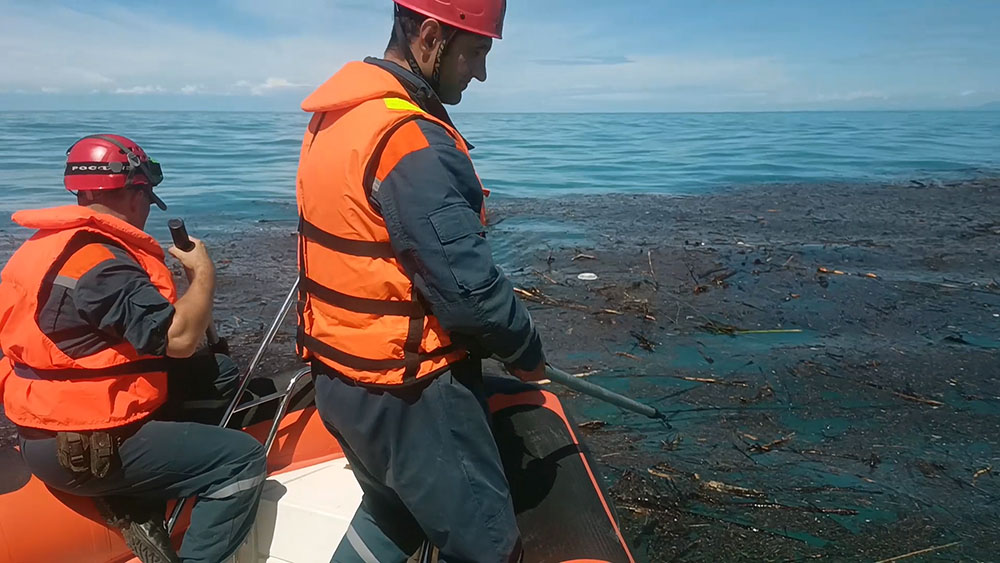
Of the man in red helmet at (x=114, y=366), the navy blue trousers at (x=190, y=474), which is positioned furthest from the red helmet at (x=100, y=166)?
the navy blue trousers at (x=190, y=474)

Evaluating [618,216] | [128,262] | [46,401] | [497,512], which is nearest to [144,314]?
[128,262]

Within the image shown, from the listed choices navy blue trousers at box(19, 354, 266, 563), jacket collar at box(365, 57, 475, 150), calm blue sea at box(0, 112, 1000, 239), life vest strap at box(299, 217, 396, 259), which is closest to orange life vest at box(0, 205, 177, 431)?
navy blue trousers at box(19, 354, 266, 563)

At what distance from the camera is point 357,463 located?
230 cm

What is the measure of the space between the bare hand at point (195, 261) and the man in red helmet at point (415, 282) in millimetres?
868

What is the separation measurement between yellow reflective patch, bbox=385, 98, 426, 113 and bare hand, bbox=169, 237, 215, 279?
4.38 feet

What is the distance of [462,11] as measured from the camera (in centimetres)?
192

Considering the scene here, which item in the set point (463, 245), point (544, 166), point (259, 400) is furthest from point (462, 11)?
point (544, 166)

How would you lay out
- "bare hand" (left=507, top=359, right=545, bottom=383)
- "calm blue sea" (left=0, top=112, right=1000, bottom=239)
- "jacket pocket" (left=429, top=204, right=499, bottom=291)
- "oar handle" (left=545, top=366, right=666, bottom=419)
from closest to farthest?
"jacket pocket" (left=429, top=204, right=499, bottom=291)
"bare hand" (left=507, top=359, right=545, bottom=383)
"oar handle" (left=545, top=366, right=666, bottom=419)
"calm blue sea" (left=0, top=112, right=1000, bottom=239)

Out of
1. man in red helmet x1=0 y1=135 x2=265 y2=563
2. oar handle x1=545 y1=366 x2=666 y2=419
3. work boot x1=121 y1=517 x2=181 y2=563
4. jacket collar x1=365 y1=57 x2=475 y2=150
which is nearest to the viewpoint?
jacket collar x1=365 y1=57 x2=475 y2=150

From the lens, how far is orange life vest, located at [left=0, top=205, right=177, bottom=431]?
243 centimetres

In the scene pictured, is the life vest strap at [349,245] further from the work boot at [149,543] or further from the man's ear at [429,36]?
the work boot at [149,543]

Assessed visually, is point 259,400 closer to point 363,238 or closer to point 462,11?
point 363,238

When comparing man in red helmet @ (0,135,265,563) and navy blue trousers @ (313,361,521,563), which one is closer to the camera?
navy blue trousers @ (313,361,521,563)

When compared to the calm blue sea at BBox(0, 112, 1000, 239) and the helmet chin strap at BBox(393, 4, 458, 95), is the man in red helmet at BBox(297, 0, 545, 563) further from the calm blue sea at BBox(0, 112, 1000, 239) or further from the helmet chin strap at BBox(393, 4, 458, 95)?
the calm blue sea at BBox(0, 112, 1000, 239)
